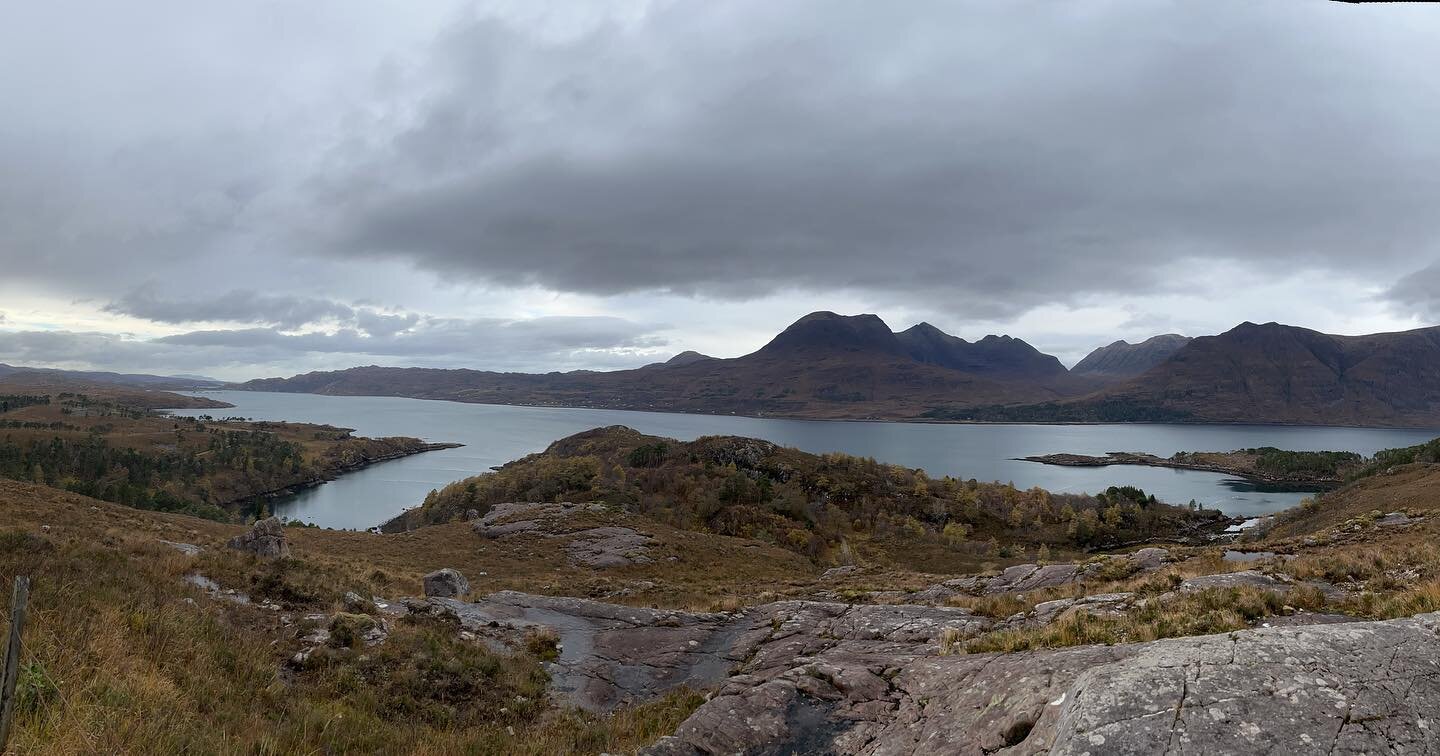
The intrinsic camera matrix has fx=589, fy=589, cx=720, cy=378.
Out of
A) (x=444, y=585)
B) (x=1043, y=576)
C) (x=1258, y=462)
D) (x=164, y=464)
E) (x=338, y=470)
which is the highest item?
(x=1043, y=576)

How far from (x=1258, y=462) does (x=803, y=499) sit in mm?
158279

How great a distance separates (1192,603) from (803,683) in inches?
273

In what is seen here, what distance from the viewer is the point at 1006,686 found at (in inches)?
284

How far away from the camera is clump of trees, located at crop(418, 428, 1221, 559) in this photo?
188 feet

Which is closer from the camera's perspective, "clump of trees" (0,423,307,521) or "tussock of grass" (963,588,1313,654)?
"tussock of grass" (963,588,1313,654)

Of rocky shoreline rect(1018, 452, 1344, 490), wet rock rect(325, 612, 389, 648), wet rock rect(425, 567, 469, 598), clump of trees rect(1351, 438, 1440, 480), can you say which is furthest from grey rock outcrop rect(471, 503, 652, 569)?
rocky shoreline rect(1018, 452, 1344, 490)

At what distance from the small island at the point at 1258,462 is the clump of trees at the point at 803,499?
258 ft

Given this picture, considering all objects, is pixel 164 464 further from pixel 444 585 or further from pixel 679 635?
pixel 679 635

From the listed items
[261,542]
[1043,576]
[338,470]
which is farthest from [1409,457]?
[338,470]

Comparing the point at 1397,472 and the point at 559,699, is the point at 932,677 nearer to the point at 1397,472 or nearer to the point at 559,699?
the point at 559,699

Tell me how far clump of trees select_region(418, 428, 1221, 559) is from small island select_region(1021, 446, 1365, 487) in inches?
3100

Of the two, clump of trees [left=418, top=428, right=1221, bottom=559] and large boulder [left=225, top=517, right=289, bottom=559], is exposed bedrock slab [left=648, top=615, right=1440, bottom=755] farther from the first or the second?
clump of trees [left=418, top=428, right=1221, bottom=559]

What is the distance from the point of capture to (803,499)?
212 ft

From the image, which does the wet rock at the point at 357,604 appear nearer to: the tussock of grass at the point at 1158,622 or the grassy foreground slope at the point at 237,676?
the grassy foreground slope at the point at 237,676
